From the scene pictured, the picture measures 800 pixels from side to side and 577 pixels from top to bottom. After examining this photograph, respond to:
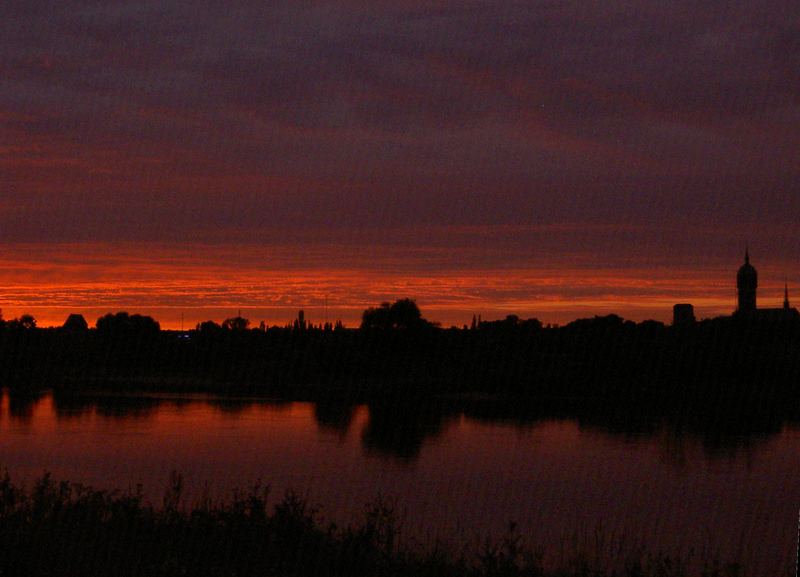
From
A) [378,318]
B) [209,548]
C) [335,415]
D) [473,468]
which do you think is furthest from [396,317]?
[209,548]

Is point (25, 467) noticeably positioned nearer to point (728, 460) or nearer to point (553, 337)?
point (728, 460)

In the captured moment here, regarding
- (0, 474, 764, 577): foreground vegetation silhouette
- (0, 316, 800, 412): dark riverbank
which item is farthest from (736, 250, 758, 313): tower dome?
(0, 474, 764, 577): foreground vegetation silhouette

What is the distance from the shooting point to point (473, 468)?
26875 millimetres

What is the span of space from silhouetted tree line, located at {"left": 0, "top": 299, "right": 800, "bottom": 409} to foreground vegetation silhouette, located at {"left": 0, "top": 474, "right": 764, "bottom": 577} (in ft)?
129

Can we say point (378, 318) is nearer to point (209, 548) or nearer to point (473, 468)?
point (473, 468)

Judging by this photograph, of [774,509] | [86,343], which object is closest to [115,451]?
[774,509]

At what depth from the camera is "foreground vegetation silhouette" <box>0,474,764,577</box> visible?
9.50 m

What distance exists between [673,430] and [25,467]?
24593 millimetres

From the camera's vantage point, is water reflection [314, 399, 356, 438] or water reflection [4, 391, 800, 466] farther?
water reflection [314, 399, 356, 438]

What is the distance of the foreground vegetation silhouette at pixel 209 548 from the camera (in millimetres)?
9500

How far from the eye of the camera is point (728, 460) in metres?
29.8

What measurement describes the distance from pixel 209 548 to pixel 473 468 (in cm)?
1672

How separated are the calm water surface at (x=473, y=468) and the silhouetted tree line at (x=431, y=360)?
14996mm

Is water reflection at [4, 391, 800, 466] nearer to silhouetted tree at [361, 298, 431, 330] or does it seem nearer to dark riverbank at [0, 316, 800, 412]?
dark riverbank at [0, 316, 800, 412]
